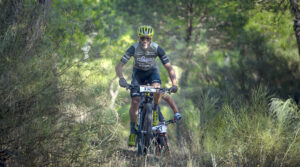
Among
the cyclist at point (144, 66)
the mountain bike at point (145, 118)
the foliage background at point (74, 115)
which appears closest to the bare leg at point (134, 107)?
the cyclist at point (144, 66)

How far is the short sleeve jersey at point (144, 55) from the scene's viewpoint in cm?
614

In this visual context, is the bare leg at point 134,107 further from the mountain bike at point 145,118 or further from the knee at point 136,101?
the mountain bike at point 145,118

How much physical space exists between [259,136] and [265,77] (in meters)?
5.88

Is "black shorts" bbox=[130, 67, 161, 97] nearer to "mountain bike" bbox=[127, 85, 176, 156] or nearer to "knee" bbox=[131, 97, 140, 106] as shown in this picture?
"knee" bbox=[131, 97, 140, 106]

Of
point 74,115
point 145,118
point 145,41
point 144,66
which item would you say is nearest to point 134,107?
point 145,118

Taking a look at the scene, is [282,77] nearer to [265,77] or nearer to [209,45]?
[265,77]

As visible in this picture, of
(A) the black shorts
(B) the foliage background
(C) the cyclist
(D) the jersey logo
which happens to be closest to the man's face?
(C) the cyclist

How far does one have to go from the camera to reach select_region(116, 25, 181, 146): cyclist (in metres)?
6.01

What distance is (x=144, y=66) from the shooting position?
6.28 metres

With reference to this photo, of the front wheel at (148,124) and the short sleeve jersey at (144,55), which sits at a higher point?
the short sleeve jersey at (144,55)

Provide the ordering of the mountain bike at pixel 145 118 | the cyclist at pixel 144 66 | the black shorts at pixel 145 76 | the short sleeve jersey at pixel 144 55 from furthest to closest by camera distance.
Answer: the black shorts at pixel 145 76
the short sleeve jersey at pixel 144 55
the cyclist at pixel 144 66
the mountain bike at pixel 145 118

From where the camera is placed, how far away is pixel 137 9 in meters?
18.4

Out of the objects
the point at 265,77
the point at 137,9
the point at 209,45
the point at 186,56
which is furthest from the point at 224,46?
the point at 265,77

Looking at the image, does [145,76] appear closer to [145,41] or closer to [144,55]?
[144,55]
